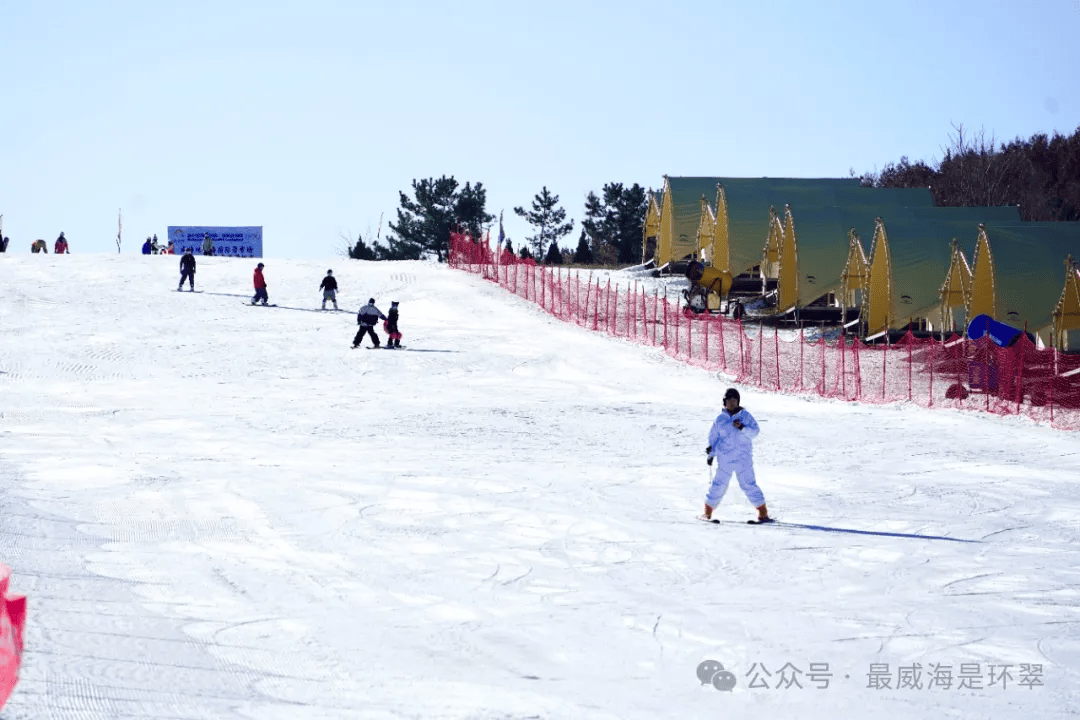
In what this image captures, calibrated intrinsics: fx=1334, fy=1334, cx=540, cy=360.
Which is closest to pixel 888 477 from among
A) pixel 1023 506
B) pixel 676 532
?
pixel 1023 506

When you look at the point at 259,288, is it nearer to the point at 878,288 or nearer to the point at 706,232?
the point at 878,288

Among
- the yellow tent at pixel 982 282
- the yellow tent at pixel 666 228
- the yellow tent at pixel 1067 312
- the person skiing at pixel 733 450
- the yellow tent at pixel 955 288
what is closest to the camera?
the person skiing at pixel 733 450

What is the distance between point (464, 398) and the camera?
24.4m

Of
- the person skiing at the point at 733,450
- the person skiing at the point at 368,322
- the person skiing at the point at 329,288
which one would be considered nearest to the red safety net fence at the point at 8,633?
the person skiing at the point at 733,450

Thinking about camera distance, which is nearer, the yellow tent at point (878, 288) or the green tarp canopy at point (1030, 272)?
the green tarp canopy at point (1030, 272)

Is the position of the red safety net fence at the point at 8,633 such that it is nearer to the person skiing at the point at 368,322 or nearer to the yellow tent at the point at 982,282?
the person skiing at the point at 368,322

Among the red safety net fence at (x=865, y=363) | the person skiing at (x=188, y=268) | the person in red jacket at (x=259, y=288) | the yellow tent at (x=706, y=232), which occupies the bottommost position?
the red safety net fence at (x=865, y=363)

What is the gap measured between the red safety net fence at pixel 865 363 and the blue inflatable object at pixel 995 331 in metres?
0.58

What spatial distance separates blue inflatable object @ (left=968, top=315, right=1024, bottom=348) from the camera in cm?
2665

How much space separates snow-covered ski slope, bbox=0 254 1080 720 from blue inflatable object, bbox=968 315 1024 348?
499 cm

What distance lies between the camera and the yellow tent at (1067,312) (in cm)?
3073

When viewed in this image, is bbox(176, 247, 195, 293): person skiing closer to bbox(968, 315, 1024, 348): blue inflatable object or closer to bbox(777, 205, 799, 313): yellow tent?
bbox(777, 205, 799, 313): yellow tent

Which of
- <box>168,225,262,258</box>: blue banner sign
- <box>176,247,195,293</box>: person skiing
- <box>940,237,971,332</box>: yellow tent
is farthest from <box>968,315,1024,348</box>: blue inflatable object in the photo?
<box>168,225,262,258</box>: blue banner sign

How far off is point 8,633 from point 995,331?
80.6ft
